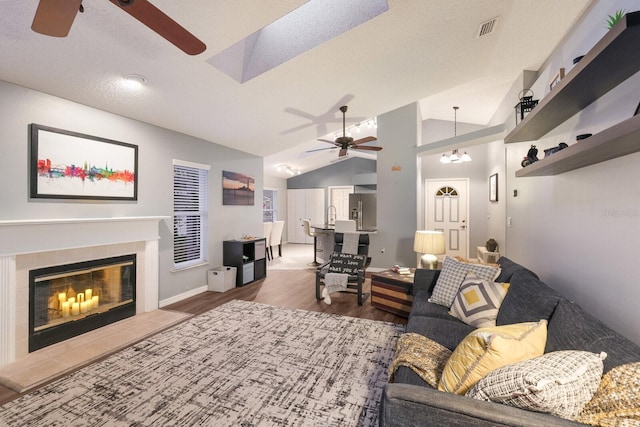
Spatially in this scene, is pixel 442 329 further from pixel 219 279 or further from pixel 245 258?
pixel 245 258

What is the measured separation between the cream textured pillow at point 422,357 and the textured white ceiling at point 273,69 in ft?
8.13

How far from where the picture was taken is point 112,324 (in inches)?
127

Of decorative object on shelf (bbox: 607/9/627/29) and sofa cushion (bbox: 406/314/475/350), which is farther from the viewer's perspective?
sofa cushion (bbox: 406/314/475/350)

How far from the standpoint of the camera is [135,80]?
272 cm

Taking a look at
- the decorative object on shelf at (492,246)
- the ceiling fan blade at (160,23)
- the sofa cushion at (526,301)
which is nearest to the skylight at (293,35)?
the ceiling fan blade at (160,23)

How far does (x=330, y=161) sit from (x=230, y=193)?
201 inches

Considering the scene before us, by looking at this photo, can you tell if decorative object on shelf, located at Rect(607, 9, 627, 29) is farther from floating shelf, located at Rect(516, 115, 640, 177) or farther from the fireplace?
the fireplace

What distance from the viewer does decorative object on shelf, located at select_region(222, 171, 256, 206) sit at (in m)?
4.96

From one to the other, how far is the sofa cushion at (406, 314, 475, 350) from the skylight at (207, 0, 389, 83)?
2.58 metres

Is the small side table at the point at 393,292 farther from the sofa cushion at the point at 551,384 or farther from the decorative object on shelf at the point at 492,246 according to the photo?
the sofa cushion at the point at 551,384

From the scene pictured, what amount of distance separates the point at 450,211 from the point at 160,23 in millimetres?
6539

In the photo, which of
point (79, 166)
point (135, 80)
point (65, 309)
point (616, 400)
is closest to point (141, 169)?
point (79, 166)

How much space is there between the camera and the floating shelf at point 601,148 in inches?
43.4

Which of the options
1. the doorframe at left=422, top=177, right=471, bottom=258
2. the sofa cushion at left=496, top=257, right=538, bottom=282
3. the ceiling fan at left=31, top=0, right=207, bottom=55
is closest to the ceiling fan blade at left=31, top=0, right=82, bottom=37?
the ceiling fan at left=31, top=0, right=207, bottom=55
